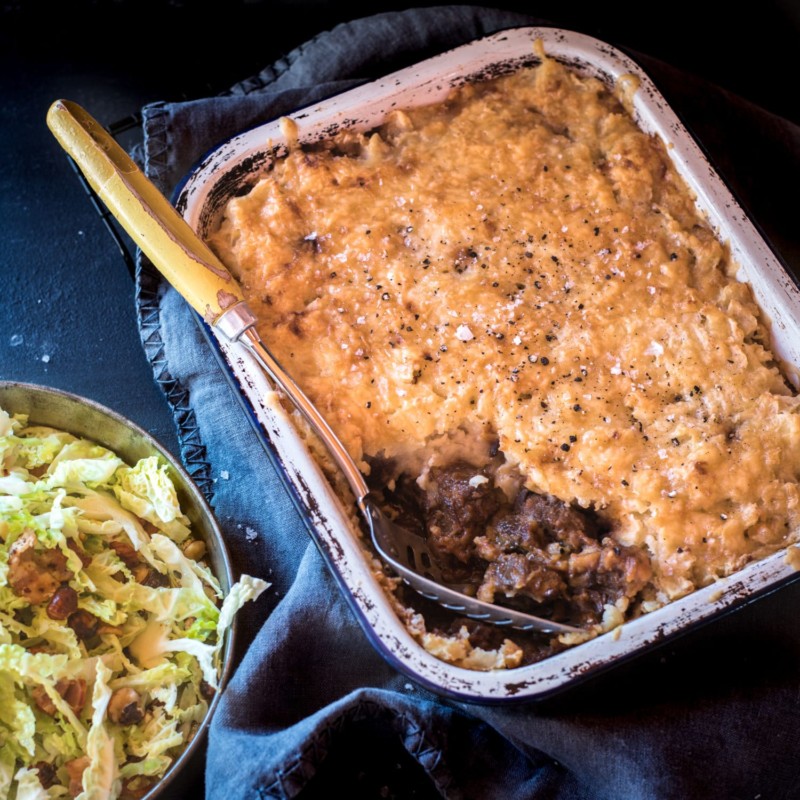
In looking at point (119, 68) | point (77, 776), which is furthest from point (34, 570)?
point (119, 68)

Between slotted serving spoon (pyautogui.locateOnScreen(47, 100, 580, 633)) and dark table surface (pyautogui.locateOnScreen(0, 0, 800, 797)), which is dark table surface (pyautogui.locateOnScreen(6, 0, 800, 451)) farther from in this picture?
slotted serving spoon (pyautogui.locateOnScreen(47, 100, 580, 633))

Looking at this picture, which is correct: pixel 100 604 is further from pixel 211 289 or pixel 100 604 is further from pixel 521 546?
pixel 521 546

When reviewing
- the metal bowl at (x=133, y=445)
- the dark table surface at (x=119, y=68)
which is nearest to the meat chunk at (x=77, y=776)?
the metal bowl at (x=133, y=445)

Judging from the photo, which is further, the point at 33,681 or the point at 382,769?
the point at 382,769

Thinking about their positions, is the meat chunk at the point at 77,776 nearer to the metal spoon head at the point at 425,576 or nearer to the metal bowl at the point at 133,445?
the metal bowl at the point at 133,445

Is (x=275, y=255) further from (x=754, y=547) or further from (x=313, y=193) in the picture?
(x=754, y=547)

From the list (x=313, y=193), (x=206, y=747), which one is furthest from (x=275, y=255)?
(x=206, y=747)
